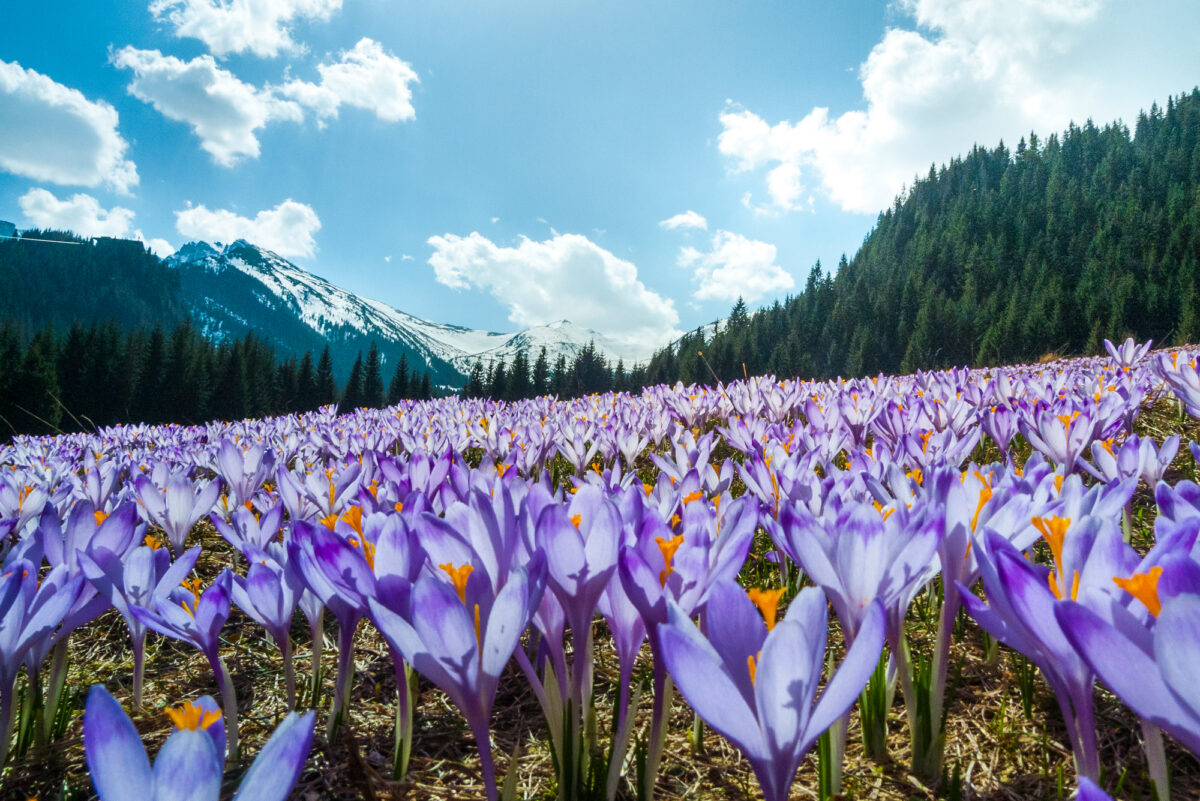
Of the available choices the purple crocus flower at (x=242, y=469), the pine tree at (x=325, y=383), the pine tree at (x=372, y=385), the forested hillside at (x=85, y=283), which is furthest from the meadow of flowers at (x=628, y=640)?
the forested hillside at (x=85, y=283)

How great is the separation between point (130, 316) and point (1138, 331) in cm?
21509

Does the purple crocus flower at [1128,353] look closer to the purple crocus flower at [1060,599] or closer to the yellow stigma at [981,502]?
the yellow stigma at [981,502]

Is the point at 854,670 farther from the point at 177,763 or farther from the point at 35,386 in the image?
the point at 35,386

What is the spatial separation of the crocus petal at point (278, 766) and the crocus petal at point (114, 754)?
0.09 metres

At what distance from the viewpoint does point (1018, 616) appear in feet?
2.19

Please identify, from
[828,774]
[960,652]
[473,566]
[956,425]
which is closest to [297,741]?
[473,566]

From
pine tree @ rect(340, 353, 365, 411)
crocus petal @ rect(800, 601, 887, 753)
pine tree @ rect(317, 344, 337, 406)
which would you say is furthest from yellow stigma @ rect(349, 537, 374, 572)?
pine tree @ rect(340, 353, 365, 411)

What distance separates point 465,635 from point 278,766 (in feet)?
0.76

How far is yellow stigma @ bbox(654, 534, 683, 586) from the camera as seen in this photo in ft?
2.94

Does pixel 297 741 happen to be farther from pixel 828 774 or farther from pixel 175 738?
pixel 828 774

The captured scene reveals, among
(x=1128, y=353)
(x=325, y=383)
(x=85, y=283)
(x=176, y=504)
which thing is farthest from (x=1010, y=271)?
(x=85, y=283)

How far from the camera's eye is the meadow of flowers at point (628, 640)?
0.61m

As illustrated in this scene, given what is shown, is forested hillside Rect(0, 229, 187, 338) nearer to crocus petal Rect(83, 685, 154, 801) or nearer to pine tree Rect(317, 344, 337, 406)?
pine tree Rect(317, 344, 337, 406)

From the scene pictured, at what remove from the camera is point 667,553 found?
93 centimetres
